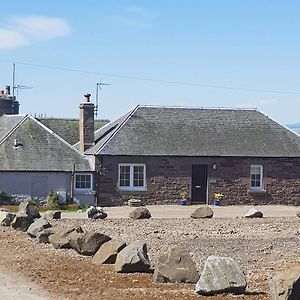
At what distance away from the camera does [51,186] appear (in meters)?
39.3

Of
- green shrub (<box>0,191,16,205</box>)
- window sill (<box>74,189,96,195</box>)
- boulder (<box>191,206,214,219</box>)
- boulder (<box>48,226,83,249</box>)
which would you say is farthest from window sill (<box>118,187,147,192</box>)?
boulder (<box>48,226,83,249</box>)

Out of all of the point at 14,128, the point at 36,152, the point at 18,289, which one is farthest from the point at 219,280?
the point at 14,128

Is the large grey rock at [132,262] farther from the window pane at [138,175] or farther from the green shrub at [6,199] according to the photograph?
the window pane at [138,175]

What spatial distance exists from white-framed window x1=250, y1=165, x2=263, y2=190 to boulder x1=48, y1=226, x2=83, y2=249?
73.6ft

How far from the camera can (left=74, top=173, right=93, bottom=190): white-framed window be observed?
4003 cm

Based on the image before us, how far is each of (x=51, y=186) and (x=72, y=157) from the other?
78.7 inches

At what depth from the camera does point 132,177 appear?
134 ft

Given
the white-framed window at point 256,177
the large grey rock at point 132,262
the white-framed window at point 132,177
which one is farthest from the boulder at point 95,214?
the large grey rock at point 132,262

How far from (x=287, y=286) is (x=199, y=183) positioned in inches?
1218

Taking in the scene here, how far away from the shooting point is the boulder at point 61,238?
1982 centimetres

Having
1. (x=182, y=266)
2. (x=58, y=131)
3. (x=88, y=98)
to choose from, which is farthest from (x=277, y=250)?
(x=58, y=131)

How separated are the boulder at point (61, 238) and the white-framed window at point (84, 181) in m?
18.7

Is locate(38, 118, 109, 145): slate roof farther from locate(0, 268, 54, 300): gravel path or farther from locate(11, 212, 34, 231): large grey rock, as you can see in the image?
locate(0, 268, 54, 300): gravel path

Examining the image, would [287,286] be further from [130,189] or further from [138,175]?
[138,175]
